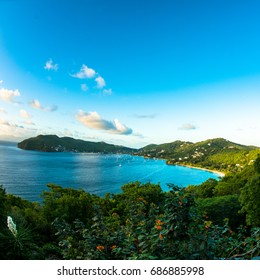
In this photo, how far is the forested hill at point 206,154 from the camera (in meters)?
77.6

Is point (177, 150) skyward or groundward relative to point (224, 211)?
skyward

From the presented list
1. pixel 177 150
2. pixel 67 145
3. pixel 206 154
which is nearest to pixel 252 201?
pixel 67 145

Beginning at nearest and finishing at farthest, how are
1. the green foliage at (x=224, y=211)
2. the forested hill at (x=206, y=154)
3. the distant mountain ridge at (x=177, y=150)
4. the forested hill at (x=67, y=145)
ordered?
1. the green foliage at (x=224, y=211)
2. the forested hill at (x=67, y=145)
3. the distant mountain ridge at (x=177, y=150)
4. the forested hill at (x=206, y=154)

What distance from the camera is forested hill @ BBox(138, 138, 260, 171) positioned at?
77562 millimetres

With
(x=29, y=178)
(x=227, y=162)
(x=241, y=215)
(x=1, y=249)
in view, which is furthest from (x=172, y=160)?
(x=1, y=249)

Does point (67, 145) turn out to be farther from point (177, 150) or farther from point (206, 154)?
point (206, 154)

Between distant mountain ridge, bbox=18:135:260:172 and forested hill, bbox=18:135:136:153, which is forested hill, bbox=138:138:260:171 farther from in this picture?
forested hill, bbox=18:135:136:153

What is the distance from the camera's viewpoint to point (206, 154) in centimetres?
10506

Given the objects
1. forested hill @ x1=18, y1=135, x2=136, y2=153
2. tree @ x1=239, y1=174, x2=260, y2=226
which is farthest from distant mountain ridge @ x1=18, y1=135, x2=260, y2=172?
tree @ x1=239, y1=174, x2=260, y2=226

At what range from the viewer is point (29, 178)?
4484 centimetres

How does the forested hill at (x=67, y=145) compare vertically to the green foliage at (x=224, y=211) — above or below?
above

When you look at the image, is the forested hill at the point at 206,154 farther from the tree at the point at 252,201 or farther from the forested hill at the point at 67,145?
the tree at the point at 252,201

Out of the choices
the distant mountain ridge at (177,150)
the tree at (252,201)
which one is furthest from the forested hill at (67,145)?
the tree at (252,201)

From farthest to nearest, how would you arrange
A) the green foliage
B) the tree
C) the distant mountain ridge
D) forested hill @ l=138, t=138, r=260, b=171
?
1. forested hill @ l=138, t=138, r=260, b=171
2. the distant mountain ridge
3. the green foliage
4. the tree
